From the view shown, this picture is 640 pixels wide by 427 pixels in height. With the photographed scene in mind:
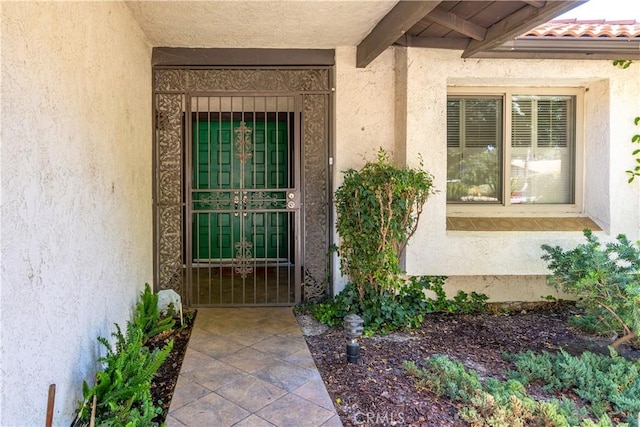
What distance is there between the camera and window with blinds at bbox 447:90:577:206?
4.48m

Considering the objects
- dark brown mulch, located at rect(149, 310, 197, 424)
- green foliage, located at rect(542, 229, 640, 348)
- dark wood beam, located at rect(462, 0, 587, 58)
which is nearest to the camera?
dark brown mulch, located at rect(149, 310, 197, 424)

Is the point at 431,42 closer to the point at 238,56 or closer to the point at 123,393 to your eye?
the point at 238,56

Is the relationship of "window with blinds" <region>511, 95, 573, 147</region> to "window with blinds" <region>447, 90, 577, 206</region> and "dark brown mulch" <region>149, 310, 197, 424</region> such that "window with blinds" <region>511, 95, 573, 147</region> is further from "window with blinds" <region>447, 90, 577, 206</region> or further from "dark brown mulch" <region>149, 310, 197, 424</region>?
"dark brown mulch" <region>149, 310, 197, 424</region>

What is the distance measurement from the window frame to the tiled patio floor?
253cm

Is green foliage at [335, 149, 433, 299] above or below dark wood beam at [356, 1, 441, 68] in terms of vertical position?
below

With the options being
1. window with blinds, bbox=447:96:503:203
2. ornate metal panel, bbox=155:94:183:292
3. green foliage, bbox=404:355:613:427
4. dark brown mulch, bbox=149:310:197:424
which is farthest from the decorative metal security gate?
green foliage, bbox=404:355:613:427

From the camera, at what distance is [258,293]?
479 cm

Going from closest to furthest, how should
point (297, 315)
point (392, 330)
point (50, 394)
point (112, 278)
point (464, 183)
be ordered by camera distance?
point (50, 394) → point (112, 278) → point (392, 330) → point (297, 315) → point (464, 183)

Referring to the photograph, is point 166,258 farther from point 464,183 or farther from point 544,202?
point 544,202

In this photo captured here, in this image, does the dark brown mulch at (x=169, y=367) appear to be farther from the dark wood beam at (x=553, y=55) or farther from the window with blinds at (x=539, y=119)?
the window with blinds at (x=539, y=119)

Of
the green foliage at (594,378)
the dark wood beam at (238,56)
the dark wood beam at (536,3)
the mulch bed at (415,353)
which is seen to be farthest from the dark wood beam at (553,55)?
the green foliage at (594,378)

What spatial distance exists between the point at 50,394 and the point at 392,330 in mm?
2713

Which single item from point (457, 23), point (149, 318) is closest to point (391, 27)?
point (457, 23)

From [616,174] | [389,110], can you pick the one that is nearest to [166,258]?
[389,110]
